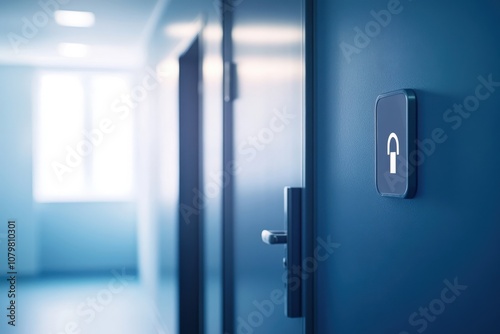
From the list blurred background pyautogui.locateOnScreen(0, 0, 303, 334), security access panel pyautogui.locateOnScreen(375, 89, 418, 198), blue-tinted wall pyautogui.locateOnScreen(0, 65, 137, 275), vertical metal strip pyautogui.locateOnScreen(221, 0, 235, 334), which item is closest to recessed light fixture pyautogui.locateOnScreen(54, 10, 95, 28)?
blurred background pyautogui.locateOnScreen(0, 0, 303, 334)

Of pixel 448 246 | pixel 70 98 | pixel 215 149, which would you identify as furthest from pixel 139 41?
pixel 448 246

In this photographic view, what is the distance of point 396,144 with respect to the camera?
977mm

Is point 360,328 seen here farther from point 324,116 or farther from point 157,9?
point 157,9

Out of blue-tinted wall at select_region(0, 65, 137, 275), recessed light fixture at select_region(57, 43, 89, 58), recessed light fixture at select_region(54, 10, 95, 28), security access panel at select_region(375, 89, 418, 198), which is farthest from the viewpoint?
blue-tinted wall at select_region(0, 65, 137, 275)

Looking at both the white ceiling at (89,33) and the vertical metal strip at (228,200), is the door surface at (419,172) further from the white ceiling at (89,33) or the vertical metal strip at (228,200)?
the white ceiling at (89,33)

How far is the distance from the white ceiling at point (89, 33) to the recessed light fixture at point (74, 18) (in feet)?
0.18

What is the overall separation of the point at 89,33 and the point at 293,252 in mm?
4489

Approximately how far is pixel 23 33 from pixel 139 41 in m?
1.08

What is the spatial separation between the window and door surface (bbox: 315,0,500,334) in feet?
19.0

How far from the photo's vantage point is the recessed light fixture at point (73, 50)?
5911mm

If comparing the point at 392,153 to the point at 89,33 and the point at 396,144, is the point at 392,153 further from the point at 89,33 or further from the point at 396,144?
the point at 89,33

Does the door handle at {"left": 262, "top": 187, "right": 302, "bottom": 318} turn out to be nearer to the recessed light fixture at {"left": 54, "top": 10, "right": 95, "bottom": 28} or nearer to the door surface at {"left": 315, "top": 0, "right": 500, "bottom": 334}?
the door surface at {"left": 315, "top": 0, "right": 500, "bottom": 334}

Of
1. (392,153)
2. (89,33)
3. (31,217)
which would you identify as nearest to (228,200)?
(392,153)

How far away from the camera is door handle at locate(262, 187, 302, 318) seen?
1.40 m
